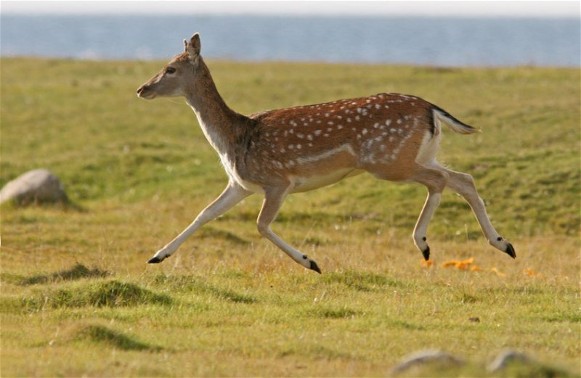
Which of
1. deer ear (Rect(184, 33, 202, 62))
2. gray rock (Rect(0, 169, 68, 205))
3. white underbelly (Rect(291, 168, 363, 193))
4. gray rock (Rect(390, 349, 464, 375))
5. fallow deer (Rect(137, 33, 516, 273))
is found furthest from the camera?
gray rock (Rect(0, 169, 68, 205))

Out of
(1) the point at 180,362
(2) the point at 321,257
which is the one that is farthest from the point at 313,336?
→ (2) the point at 321,257

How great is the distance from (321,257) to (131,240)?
3586 mm

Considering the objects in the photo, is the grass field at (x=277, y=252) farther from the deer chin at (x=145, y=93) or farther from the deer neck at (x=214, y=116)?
the deer chin at (x=145, y=93)

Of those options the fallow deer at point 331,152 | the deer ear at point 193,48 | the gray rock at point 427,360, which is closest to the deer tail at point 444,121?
the fallow deer at point 331,152

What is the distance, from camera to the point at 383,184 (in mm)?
21609

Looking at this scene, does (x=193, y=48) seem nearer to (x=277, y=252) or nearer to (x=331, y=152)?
(x=331, y=152)

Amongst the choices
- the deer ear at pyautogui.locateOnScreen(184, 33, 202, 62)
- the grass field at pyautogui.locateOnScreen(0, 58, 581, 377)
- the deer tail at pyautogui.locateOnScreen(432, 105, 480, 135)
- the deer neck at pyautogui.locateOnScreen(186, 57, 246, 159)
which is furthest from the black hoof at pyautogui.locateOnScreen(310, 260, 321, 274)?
the deer ear at pyautogui.locateOnScreen(184, 33, 202, 62)

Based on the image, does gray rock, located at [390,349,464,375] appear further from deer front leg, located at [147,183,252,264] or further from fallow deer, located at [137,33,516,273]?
deer front leg, located at [147,183,252,264]

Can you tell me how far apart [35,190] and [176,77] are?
299 inches

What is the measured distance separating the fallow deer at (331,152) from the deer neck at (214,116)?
14 mm

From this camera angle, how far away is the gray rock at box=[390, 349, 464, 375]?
8.33 m

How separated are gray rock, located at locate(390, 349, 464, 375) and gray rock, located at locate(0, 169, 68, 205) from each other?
43.3ft

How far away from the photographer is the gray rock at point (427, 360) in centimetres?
833

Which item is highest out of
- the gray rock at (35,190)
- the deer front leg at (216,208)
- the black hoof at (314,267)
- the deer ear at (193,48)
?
the deer ear at (193,48)
